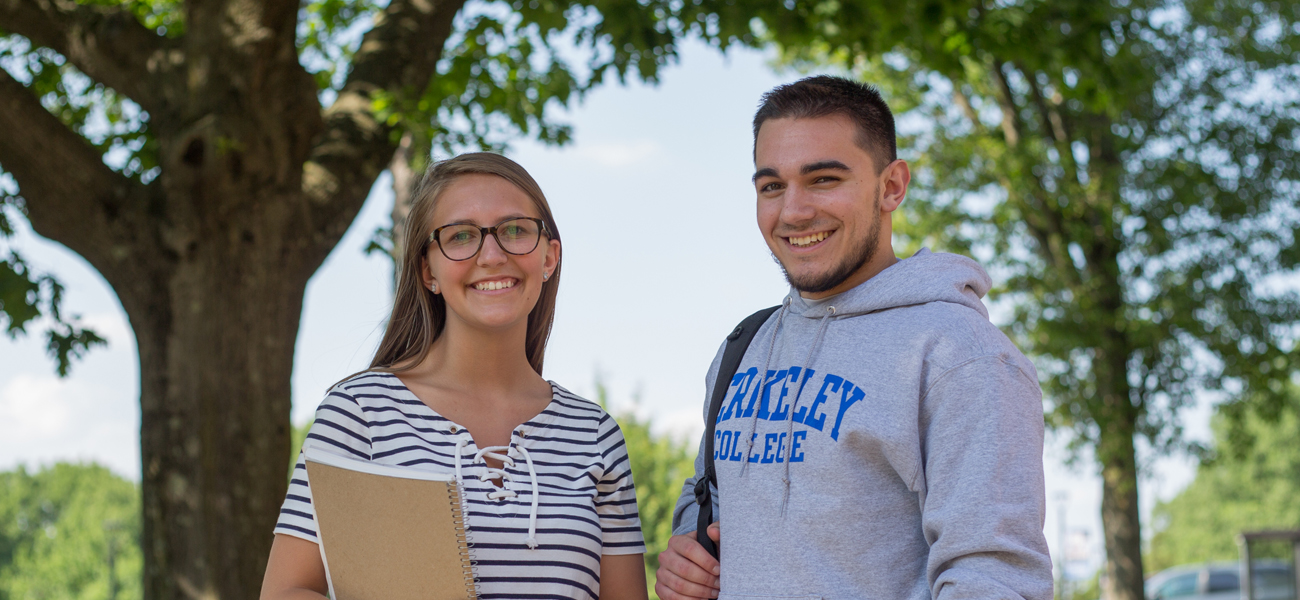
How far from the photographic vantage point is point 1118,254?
14.6 metres

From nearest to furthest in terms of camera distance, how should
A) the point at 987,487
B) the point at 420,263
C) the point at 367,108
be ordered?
the point at 987,487 < the point at 420,263 < the point at 367,108

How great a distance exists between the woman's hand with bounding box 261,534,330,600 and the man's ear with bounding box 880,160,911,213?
1454 millimetres

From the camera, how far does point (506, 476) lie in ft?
8.45

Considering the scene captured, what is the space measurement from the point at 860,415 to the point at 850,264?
1.20 ft

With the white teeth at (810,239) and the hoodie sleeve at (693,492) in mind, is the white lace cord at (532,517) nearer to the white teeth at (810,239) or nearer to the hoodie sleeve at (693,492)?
the hoodie sleeve at (693,492)

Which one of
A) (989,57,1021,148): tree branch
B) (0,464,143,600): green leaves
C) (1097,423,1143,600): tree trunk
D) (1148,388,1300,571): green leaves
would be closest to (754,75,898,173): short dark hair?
(1097,423,1143,600): tree trunk

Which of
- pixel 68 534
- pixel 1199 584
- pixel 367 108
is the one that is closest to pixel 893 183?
pixel 367 108

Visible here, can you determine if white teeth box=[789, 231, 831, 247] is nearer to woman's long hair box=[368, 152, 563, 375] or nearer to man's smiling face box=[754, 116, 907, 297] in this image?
man's smiling face box=[754, 116, 907, 297]

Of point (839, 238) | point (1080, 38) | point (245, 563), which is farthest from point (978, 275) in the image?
point (1080, 38)

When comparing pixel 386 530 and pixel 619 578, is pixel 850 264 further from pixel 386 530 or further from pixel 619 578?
pixel 386 530

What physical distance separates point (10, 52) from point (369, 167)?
336cm

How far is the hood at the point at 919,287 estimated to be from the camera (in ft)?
7.48

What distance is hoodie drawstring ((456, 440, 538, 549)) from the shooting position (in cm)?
252

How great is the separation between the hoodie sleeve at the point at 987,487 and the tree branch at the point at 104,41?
5201mm
